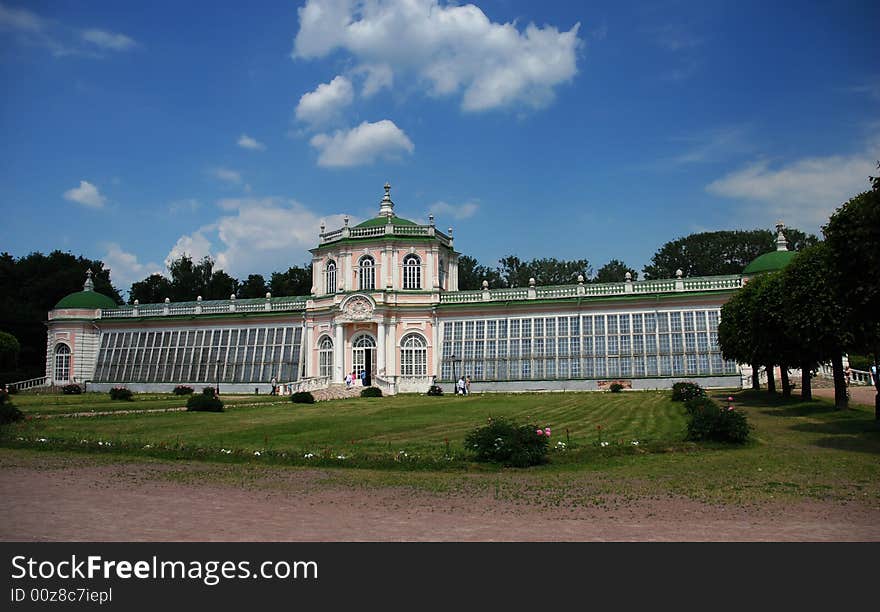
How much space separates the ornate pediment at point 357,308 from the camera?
59562 millimetres

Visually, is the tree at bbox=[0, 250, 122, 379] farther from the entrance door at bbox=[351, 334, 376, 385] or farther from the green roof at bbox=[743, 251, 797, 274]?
the green roof at bbox=[743, 251, 797, 274]

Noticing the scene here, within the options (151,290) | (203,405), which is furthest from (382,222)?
(151,290)

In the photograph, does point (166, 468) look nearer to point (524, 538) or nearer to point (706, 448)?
point (524, 538)

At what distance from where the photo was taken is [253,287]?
10125 centimetres

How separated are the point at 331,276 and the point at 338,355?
818 cm

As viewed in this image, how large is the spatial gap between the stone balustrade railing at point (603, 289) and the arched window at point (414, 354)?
12.7 ft

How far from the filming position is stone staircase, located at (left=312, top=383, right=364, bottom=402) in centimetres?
5164

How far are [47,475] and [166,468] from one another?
8.69ft

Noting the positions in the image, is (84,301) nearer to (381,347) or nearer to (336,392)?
(381,347)

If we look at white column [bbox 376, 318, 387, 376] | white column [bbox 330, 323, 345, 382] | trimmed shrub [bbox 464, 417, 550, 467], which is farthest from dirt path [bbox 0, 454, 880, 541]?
white column [bbox 330, 323, 345, 382]

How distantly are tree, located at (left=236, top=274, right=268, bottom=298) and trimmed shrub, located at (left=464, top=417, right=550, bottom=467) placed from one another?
84.7 metres
